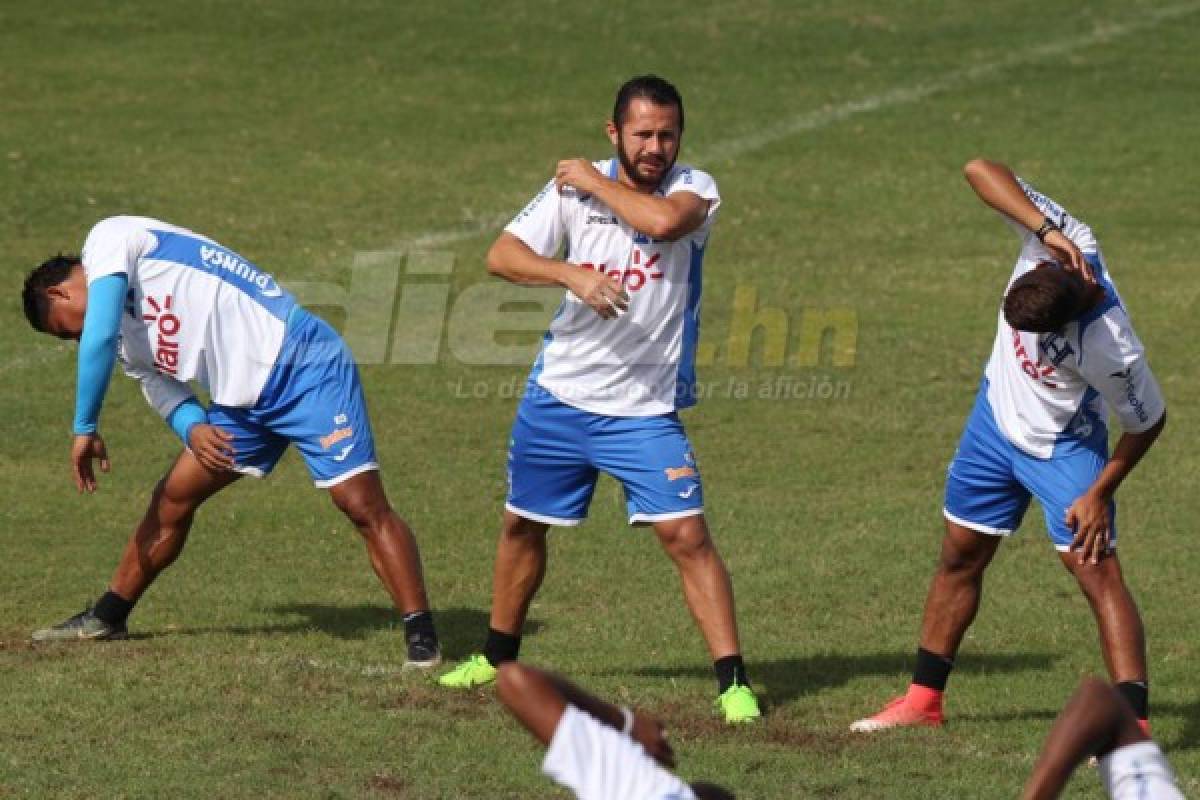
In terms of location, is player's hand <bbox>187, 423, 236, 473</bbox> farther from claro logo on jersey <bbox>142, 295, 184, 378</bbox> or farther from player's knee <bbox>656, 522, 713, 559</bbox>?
player's knee <bbox>656, 522, 713, 559</bbox>

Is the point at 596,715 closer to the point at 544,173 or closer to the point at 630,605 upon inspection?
the point at 630,605

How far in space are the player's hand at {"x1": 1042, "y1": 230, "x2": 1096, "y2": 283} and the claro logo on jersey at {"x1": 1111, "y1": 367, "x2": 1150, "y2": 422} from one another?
0.36 meters

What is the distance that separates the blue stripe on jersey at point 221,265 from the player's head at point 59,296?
1.06 ft

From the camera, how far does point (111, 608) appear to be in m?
10.5

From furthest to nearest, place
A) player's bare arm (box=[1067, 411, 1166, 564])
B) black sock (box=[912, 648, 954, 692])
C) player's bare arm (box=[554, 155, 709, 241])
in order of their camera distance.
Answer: black sock (box=[912, 648, 954, 692])
player's bare arm (box=[554, 155, 709, 241])
player's bare arm (box=[1067, 411, 1166, 564])

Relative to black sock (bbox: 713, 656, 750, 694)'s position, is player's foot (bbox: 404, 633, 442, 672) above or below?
below

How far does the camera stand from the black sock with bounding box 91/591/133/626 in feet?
34.3

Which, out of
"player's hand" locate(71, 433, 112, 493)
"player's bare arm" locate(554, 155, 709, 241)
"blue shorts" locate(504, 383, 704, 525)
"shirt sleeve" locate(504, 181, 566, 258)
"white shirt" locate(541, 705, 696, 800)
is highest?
"player's bare arm" locate(554, 155, 709, 241)

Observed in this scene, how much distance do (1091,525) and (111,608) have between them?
4481 millimetres

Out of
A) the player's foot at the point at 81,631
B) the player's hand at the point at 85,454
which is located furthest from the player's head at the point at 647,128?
the player's foot at the point at 81,631

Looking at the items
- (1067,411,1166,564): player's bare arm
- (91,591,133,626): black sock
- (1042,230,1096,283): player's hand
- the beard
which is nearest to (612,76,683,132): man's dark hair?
the beard

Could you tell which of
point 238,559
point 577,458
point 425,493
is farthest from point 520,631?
point 425,493

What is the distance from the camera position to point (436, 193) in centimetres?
2061

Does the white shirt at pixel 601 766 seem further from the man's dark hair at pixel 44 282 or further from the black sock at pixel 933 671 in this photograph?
the man's dark hair at pixel 44 282
